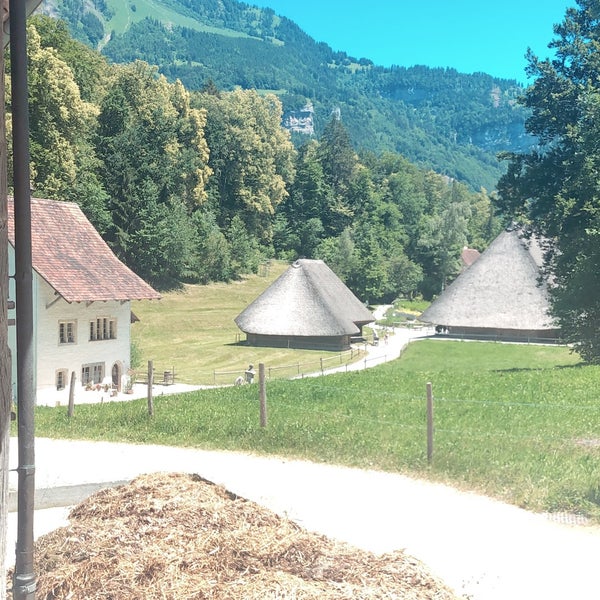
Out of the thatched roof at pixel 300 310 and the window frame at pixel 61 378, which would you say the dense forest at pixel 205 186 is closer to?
the thatched roof at pixel 300 310

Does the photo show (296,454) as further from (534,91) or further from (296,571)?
(534,91)

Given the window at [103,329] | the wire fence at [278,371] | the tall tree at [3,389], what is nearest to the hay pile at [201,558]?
the tall tree at [3,389]

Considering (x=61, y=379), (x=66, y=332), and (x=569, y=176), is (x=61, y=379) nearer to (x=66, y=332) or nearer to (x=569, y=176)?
(x=66, y=332)

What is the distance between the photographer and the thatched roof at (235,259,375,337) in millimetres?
47688

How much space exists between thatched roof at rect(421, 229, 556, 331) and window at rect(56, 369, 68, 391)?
32.5 metres

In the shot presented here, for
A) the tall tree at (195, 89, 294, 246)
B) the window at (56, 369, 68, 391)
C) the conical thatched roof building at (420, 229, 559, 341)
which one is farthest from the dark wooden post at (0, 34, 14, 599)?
the tall tree at (195, 89, 294, 246)

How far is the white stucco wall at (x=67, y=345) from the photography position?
26.4m

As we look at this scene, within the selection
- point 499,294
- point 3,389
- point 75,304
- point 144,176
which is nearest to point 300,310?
point 499,294

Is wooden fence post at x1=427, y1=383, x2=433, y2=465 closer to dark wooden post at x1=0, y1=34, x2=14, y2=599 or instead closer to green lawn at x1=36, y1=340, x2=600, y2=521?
green lawn at x1=36, y1=340, x2=600, y2=521

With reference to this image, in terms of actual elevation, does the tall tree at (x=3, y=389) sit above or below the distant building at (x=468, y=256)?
below

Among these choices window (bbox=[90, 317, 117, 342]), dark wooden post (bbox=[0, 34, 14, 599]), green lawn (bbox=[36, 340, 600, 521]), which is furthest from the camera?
window (bbox=[90, 317, 117, 342])

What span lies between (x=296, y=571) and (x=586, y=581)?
2785 mm

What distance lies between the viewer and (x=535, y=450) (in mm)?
12016

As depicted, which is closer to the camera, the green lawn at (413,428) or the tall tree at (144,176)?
the green lawn at (413,428)
